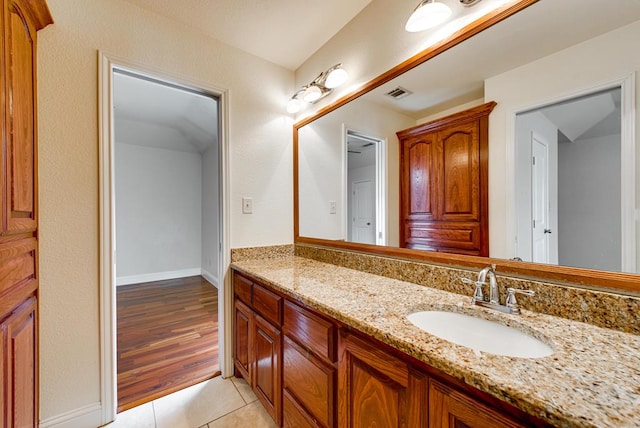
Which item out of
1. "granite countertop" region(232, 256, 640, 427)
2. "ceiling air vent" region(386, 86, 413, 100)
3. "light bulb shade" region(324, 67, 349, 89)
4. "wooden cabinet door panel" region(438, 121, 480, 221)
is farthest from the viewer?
"light bulb shade" region(324, 67, 349, 89)

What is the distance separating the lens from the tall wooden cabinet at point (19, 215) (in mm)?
897

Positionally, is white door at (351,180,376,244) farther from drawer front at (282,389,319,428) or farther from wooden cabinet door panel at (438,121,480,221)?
drawer front at (282,389,319,428)

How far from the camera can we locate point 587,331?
2.42 ft

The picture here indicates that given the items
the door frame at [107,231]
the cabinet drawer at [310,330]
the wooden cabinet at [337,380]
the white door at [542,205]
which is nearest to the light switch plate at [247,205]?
the wooden cabinet at [337,380]

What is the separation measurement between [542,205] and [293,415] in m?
1.33

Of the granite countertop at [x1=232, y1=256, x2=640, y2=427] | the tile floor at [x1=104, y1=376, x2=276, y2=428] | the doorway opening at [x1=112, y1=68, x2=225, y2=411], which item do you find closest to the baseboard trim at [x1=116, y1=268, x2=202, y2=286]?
the doorway opening at [x1=112, y1=68, x2=225, y2=411]

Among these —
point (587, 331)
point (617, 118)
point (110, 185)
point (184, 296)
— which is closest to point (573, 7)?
point (617, 118)

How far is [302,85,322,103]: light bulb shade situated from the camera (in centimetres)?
183

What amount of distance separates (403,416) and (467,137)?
104 cm

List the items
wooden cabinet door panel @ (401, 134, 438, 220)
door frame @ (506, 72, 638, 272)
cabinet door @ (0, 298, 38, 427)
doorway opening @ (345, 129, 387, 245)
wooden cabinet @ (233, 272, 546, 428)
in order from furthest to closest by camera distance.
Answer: doorway opening @ (345, 129, 387, 245), wooden cabinet door panel @ (401, 134, 438, 220), cabinet door @ (0, 298, 38, 427), door frame @ (506, 72, 638, 272), wooden cabinet @ (233, 272, 546, 428)

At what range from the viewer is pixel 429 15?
3.65 feet

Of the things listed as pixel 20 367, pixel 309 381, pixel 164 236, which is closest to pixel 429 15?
pixel 309 381

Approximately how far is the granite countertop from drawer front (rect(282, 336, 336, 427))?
252 mm

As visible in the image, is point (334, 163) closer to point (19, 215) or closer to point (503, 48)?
point (503, 48)
